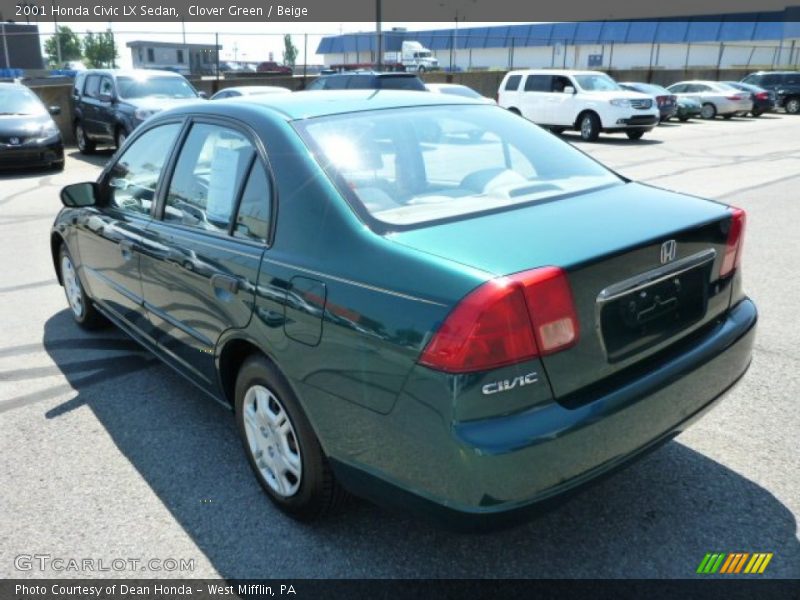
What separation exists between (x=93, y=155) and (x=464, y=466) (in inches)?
666

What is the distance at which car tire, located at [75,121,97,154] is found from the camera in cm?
1631

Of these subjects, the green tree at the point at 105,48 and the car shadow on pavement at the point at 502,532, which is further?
the green tree at the point at 105,48

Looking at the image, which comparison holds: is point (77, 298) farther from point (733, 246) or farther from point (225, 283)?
point (733, 246)

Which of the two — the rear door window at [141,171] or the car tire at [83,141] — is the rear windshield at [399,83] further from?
the rear door window at [141,171]

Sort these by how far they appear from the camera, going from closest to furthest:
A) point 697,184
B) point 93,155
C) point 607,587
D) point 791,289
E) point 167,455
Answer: point 607,587, point 167,455, point 791,289, point 697,184, point 93,155

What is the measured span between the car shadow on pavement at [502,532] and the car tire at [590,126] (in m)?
17.6

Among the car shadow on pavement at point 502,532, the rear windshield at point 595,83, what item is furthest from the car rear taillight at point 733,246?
the rear windshield at point 595,83

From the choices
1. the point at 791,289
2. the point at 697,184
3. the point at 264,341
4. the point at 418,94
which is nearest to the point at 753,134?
the point at 697,184

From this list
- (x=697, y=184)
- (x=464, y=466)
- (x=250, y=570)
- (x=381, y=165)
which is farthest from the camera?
(x=697, y=184)

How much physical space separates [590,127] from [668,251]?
18.4 metres

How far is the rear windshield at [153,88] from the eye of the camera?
14.8 m

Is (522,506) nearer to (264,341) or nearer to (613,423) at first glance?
(613,423)

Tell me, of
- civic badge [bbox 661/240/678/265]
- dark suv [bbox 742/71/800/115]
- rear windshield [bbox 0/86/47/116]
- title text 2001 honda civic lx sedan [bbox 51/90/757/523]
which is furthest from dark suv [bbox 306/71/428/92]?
dark suv [bbox 742/71/800/115]

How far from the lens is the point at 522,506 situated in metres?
2.13
